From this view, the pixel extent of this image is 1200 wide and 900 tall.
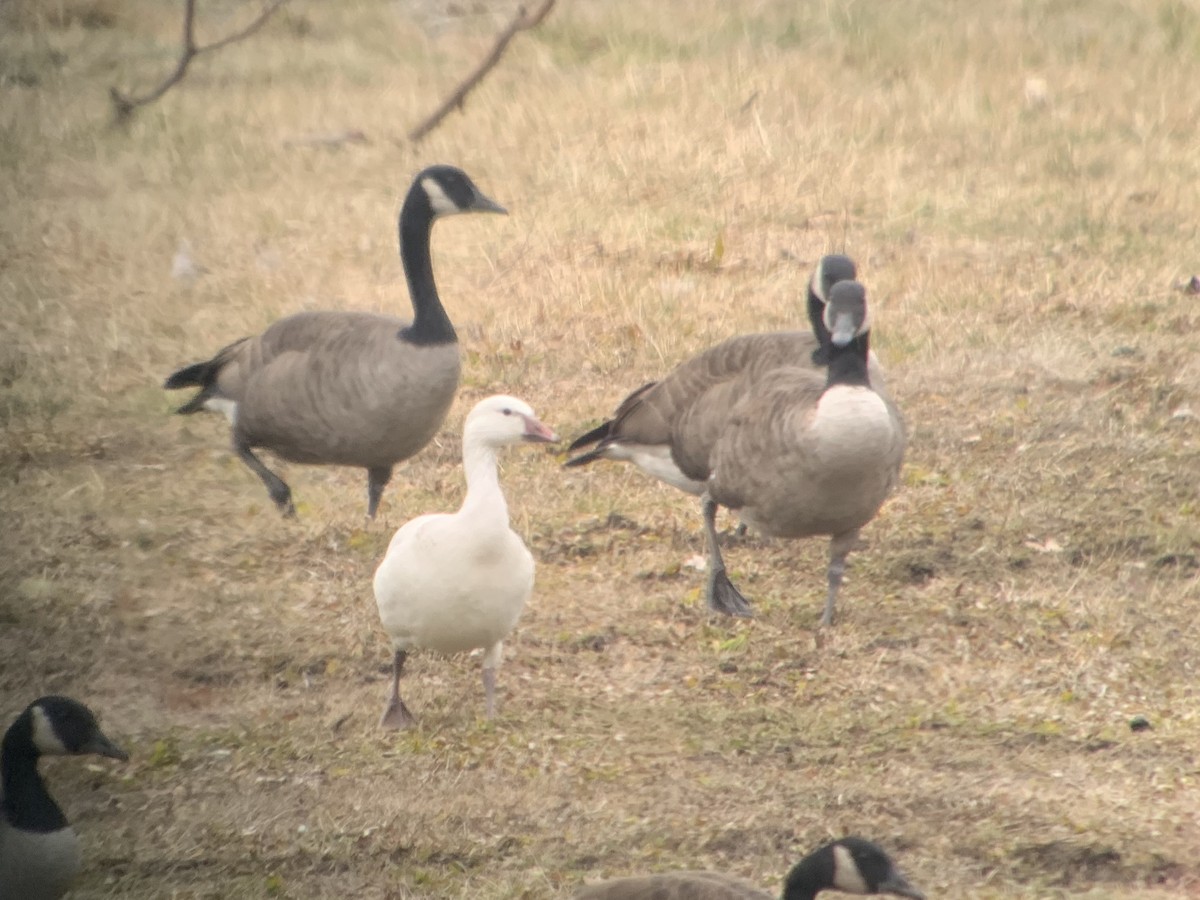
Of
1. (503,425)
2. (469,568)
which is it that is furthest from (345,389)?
(469,568)

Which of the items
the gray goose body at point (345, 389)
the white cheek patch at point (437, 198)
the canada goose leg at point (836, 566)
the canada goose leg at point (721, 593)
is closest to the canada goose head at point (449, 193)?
the white cheek patch at point (437, 198)

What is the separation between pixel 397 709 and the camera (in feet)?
18.2

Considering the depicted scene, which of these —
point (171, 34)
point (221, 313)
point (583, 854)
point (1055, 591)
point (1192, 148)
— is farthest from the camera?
point (171, 34)

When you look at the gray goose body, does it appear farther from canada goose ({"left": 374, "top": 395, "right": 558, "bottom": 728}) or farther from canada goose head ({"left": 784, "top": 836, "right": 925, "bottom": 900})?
canada goose head ({"left": 784, "top": 836, "right": 925, "bottom": 900})

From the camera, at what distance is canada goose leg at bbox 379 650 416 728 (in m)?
5.54

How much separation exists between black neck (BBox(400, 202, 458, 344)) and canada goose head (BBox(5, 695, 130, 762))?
9.20ft

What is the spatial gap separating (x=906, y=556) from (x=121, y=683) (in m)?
2.97

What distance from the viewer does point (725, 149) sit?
11.9 m

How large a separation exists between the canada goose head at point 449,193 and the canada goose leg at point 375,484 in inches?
45.6

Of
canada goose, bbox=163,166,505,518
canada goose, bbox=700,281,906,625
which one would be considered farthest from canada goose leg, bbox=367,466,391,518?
canada goose, bbox=700,281,906,625

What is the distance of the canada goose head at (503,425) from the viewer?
17.8 ft

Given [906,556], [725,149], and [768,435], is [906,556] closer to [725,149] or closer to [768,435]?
[768,435]

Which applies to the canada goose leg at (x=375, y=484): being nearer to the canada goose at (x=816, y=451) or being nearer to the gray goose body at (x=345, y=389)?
the gray goose body at (x=345, y=389)

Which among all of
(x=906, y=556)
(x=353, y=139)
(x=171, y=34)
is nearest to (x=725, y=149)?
(x=353, y=139)
